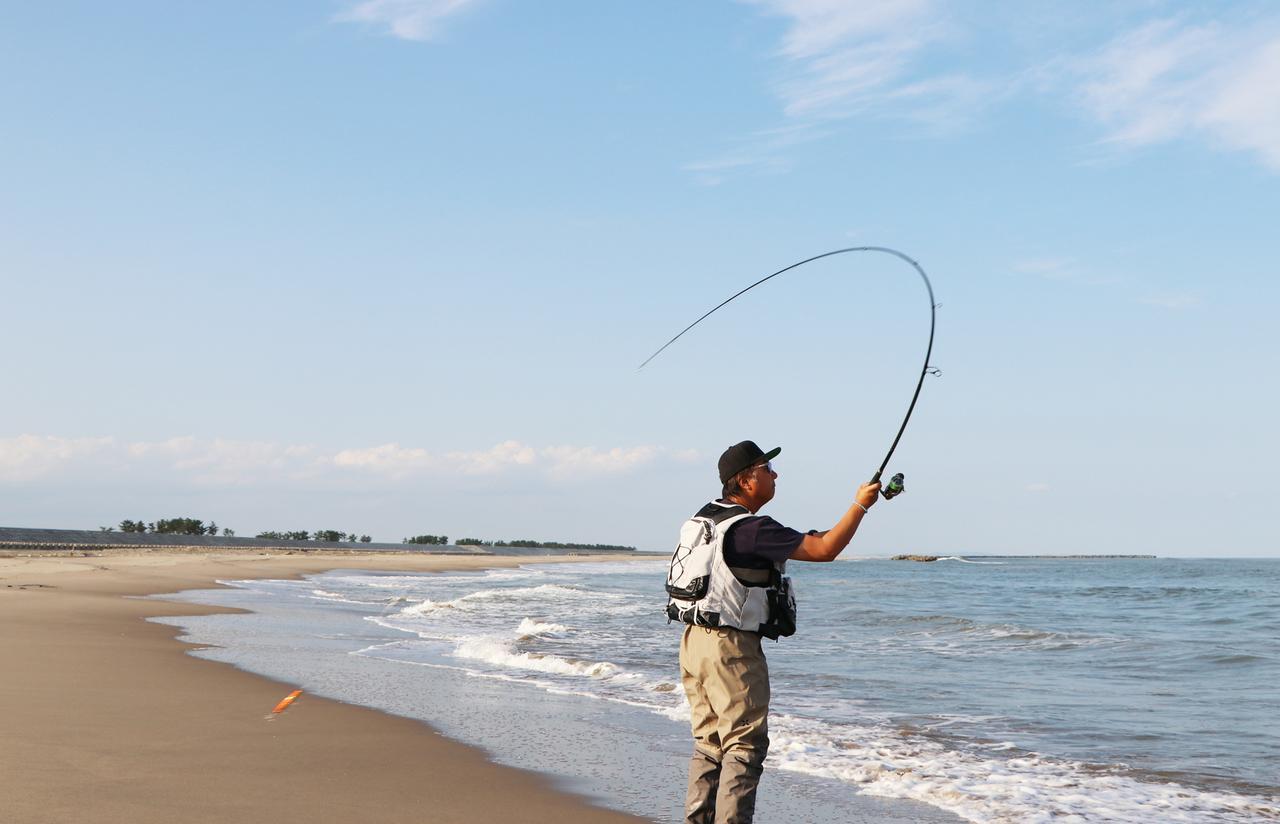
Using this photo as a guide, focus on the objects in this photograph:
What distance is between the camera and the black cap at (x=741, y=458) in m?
4.35

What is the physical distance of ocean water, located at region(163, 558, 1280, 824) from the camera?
6.39 meters

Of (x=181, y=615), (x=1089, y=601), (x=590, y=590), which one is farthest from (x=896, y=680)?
(x=1089, y=601)

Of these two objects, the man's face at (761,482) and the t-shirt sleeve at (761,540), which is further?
the man's face at (761,482)

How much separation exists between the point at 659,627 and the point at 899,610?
23.3 feet

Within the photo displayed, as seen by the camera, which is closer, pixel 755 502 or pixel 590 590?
pixel 755 502

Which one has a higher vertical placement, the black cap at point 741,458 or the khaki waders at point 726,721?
the black cap at point 741,458

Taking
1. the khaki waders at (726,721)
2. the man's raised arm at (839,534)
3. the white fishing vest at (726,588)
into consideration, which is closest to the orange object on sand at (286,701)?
the khaki waders at (726,721)

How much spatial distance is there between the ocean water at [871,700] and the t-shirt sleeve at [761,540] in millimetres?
1949

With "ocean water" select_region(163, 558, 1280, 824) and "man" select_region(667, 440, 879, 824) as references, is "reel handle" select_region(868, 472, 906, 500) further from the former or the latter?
"ocean water" select_region(163, 558, 1280, 824)

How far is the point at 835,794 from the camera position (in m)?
6.20

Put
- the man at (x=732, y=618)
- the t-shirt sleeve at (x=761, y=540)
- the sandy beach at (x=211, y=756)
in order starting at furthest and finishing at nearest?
the sandy beach at (x=211, y=756) → the man at (x=732, y=618) → the t-shirt sleeve at (x=761, y=540)

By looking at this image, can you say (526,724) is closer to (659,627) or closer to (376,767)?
(376,767)

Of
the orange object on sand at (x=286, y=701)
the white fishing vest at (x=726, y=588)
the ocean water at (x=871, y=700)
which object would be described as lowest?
the ocean water at (x=871, y=700)

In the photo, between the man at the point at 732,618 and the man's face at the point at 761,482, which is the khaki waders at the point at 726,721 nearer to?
the man at the point at 732,618
